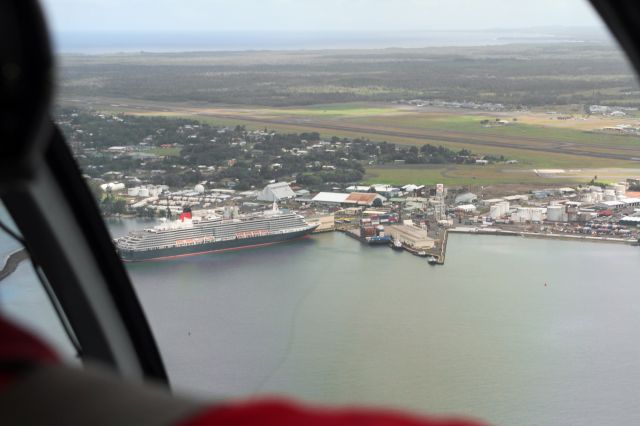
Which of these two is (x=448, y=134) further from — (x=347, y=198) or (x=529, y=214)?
(x=529, y=214)

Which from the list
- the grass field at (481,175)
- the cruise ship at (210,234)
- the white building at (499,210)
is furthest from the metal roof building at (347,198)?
the white building at (499,210)

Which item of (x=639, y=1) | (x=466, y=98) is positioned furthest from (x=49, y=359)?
(x=466, y=98)

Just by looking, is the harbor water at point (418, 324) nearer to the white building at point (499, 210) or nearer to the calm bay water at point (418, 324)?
the calm bay water at point (418, 324)

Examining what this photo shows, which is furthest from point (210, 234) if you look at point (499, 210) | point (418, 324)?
point (499, 210)

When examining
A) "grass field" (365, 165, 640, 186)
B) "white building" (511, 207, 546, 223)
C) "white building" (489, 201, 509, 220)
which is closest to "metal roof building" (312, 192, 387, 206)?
"grass field" (365, 165, 640, 186)

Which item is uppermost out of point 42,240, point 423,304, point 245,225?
point 42,240

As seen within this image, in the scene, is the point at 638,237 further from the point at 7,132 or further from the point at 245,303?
the point at 7,132

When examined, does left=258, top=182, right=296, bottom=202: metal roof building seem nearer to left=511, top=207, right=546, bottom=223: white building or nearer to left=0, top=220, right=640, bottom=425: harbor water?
left=0, top=220, right=640, bottom=425: harbor water
